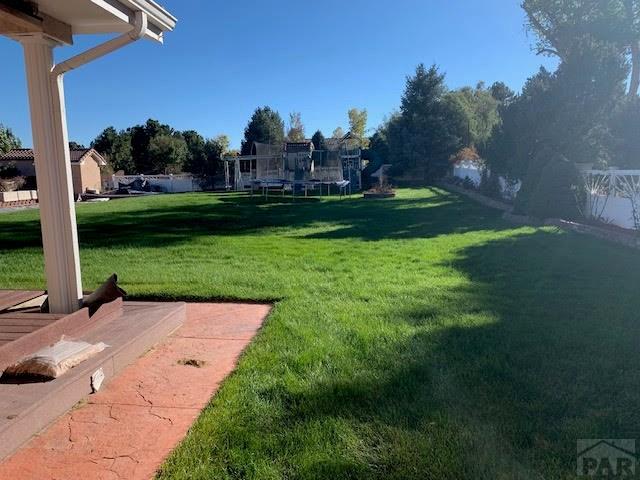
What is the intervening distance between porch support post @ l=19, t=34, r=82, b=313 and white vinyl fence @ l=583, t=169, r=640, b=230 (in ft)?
29.9

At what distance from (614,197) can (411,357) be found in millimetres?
8635

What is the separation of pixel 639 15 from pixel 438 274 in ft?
50.6

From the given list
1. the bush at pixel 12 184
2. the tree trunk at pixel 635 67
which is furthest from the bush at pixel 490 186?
the bush at pixel 12 184

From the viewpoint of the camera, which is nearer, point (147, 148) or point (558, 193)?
point (558, 193)

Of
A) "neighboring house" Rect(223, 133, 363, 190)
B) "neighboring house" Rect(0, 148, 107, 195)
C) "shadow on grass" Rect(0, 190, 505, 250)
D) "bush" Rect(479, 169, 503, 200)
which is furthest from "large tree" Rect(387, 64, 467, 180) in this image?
"neighboring house" Rect(0, 148, 107, 195)

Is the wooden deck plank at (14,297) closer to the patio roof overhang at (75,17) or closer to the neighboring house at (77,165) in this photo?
the patio roof overhang at (75,17)

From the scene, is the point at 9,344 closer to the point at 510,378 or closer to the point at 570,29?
the point at 510,378

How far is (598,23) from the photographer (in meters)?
15.6

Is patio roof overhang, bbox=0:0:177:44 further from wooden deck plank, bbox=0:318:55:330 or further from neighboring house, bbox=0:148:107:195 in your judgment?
neighboring house, bbox=0:148:107:195

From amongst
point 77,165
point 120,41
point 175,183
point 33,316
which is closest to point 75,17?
point 120,41

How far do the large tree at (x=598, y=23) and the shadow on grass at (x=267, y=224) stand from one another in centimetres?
590

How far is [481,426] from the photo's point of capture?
2543mm

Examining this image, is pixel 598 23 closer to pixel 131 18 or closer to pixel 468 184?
pixel 468 184

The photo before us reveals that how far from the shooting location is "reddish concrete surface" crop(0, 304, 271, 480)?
2307 mm
